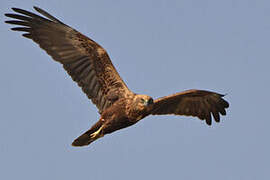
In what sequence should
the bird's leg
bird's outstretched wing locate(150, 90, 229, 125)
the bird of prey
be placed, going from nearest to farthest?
1. the bird's leg
2. the bird of prey
3. bird's outstretched wing locate(150, 90, 229, 125)

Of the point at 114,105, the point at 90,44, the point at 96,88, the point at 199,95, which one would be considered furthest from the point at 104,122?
the point at 199,95

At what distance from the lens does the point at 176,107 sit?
12.2 metres

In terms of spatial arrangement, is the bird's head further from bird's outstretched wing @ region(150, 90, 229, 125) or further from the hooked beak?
bird's outstretched wing @ region(150, 90, 229, 125)

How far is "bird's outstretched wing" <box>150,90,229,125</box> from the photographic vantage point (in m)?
11.8

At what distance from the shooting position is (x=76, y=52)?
38.0 feet

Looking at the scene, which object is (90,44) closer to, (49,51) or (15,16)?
(49,51)

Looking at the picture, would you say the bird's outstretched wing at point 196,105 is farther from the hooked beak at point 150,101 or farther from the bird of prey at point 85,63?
the hooked beak at point 150,101

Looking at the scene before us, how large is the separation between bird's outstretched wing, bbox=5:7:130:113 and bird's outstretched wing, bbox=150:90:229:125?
1300 mm

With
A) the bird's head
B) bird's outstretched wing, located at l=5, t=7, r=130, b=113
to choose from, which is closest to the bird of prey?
bird's outstretched wing, located at l=5, t=7, r=130, b=113

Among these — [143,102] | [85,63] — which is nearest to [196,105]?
[143,102]

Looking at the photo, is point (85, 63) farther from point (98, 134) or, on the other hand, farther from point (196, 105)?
point (196, 105)

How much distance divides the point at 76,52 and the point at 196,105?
316 centimetres

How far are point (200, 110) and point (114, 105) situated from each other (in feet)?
9.04

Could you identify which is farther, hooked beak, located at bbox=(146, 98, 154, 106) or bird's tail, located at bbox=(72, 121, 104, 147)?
bird's tail, located at bbox=(72, 121, 104, 147)
